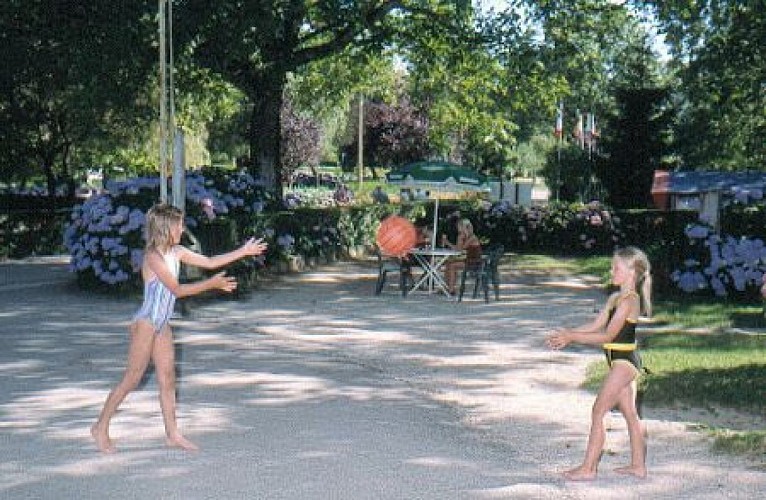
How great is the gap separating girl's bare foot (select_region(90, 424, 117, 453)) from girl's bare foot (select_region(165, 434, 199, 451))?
0.38m

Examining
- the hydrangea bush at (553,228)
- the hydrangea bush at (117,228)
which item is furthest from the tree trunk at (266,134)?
the hydrangea bush at (553,228)

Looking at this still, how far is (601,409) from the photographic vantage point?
5.99m

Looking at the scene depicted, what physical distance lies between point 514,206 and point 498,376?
19.5m

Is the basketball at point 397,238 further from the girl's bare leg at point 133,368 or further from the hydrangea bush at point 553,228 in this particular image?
the girl's bare leg at point 133,368

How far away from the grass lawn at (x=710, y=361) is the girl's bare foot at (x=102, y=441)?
417cm

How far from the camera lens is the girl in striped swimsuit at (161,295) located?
20.7 feet

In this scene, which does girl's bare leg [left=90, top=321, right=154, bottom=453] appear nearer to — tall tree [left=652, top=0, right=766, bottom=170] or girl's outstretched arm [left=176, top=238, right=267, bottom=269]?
girl's outstretched arm [left=176, top=238, right=267, bottom=269]

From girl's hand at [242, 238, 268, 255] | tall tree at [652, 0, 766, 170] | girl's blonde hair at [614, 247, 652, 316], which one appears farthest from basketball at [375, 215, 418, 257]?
girl's blonde hair at [614, 247, 652, 316]

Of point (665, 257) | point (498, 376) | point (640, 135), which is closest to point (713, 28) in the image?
point (665, 257)

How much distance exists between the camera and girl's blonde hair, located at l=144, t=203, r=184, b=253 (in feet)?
20.9

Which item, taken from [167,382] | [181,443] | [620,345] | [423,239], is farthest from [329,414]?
[423,239]

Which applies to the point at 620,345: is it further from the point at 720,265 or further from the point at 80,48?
the point at 80,48

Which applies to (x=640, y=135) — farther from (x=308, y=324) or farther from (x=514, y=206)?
(x=308, y=324)

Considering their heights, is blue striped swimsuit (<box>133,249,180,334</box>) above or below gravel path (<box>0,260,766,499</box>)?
above
